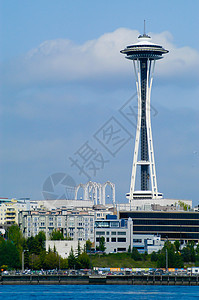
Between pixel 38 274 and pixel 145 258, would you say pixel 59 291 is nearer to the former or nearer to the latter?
pixel 38 274

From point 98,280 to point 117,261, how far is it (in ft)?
104

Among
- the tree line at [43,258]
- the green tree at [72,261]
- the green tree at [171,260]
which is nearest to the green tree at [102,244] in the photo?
the tree line at [43,258]

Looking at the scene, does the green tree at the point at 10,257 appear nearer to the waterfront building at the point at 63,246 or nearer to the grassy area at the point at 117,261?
the waterfront building at the point at 63,246

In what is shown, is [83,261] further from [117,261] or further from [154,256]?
[154,256]

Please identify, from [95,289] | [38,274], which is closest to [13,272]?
[38,274]

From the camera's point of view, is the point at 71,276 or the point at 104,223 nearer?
the point at 71,276

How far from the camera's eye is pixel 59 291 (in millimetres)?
135125

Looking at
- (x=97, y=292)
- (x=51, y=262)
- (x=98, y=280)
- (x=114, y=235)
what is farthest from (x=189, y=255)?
(x=97, y=292)

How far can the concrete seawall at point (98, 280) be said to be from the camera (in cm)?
14900

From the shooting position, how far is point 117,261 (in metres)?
181

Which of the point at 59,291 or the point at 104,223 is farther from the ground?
the point at 104,223

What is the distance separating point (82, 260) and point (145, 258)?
21765 millimetres

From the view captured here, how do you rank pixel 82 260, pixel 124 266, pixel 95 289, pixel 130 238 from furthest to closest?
pixel 130 238, pixel 124 266, pixel 82 260, pixel 95 289

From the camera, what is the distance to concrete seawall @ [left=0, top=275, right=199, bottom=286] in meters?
149
